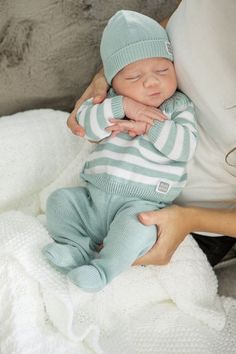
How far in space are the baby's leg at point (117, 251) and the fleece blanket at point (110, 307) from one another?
0.07 m

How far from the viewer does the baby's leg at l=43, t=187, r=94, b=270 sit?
989mm

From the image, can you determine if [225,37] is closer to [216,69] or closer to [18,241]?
[216,69]

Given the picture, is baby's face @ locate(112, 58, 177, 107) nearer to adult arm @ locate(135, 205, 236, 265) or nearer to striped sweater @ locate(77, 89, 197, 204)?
striped sweater @ locate(77, 89, 197, 204)

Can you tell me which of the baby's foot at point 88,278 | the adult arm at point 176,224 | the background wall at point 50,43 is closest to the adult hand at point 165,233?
the adult arm at point 176,224

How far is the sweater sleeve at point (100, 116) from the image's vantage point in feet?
3.61

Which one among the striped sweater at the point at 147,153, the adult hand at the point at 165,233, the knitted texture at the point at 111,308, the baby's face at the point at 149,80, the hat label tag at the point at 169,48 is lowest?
the knitted texture at the point at 111,308

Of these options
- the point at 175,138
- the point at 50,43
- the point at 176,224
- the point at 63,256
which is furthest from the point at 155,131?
the point at 50,43

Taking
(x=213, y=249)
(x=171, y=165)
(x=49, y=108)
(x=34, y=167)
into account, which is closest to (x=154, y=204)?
(x=171, y=165)

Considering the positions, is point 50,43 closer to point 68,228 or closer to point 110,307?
point 68,228

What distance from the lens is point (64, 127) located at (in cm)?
135

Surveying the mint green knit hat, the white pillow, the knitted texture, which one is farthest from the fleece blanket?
the mint green knit hat

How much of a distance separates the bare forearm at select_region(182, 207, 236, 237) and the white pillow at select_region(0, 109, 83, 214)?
0.42 meters

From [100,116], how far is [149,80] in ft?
Result: 0.45

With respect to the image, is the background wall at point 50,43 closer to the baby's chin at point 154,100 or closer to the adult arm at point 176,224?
→ the baby's chin at point 154,100
